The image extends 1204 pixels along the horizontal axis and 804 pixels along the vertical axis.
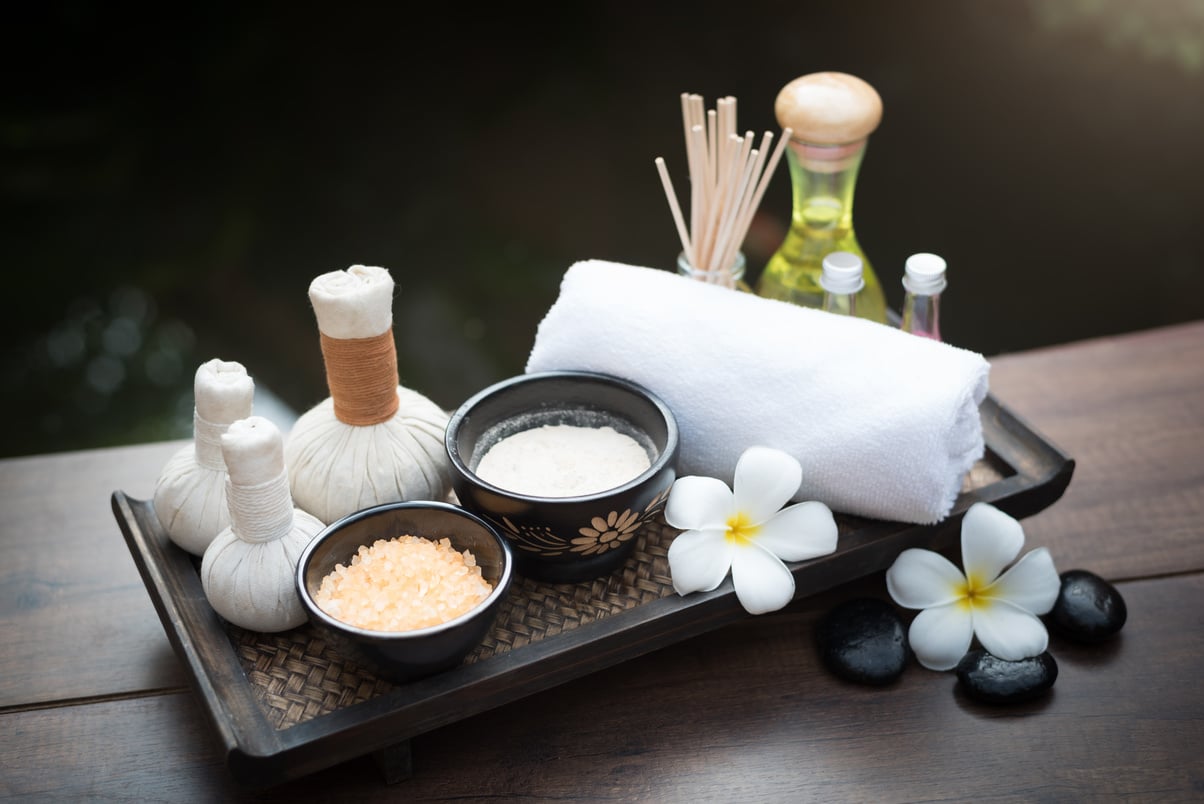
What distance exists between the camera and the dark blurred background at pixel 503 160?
5.97 ft

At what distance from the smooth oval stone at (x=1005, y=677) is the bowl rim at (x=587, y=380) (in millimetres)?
236

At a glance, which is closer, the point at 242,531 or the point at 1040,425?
the point at 242,531

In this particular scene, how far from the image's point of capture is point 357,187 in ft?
6.40

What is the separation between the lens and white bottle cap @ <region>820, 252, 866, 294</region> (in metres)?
0.80

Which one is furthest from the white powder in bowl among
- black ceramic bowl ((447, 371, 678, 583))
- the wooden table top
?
the wooden table top

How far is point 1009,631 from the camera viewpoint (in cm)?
72

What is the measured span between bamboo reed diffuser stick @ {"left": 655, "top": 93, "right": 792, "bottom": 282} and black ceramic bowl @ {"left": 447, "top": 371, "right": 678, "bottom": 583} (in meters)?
0.15

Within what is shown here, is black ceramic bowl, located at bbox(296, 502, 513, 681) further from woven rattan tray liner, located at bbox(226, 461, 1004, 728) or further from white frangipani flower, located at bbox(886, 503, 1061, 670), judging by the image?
white frangipani flower, located at bbox(886, 503, 1061, 670)

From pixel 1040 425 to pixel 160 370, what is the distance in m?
1.34

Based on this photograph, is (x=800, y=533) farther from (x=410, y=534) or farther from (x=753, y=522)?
(x=410, y=534)

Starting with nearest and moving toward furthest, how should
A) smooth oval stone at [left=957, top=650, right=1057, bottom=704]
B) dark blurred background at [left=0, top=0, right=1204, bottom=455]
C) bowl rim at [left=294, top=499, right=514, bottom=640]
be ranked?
1. bowl rim at [left=294, top=499, right=514, bottom=640]
2. smooth oval stone at [left=957, top=650, right=1057, bottom=704]
3. dark blurred background at [left=0, top=0, right=1204, bottom=455]

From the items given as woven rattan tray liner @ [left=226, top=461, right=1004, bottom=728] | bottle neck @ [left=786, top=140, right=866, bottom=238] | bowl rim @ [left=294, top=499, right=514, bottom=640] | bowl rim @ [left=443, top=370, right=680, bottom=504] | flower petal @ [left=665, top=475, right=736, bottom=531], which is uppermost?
bottle neck @ [left=786, top=140, right=866, bottom=238]

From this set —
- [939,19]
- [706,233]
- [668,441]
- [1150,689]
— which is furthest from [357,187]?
[1150,689]

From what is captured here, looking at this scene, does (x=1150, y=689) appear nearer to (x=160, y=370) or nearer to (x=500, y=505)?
(x=500, y=505)
